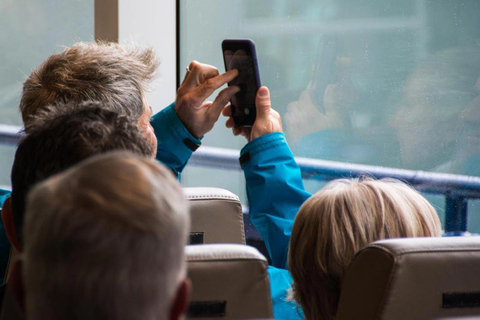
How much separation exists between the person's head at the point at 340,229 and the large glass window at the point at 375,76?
47.4 inches

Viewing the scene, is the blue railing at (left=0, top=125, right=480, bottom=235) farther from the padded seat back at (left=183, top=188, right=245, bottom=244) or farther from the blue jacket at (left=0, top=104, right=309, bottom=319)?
the padded seat back at (left=183, top=188, right=245, bottom=244)

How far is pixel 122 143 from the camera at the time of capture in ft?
3.18

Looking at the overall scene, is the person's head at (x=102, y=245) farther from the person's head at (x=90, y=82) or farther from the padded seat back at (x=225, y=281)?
the person's head at (x=90, y=82)

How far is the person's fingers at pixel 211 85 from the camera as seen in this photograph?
187cm

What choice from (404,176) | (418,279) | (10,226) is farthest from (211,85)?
(418,279)

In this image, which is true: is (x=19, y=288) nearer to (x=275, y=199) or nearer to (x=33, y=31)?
(x=275, y=199)

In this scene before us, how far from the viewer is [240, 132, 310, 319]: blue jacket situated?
1597 mm

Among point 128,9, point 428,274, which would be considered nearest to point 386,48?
point 128,9

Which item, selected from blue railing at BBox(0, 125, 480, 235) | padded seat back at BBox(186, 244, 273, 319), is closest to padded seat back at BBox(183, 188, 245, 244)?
padded seat back at BBox(186, 244, 273, 319)

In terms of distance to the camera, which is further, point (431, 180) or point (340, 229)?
point (431, 180)

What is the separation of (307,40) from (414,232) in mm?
1604

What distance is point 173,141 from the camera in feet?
6.64

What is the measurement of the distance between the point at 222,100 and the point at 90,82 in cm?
49

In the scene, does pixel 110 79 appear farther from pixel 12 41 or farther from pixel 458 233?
pixel 12 41
